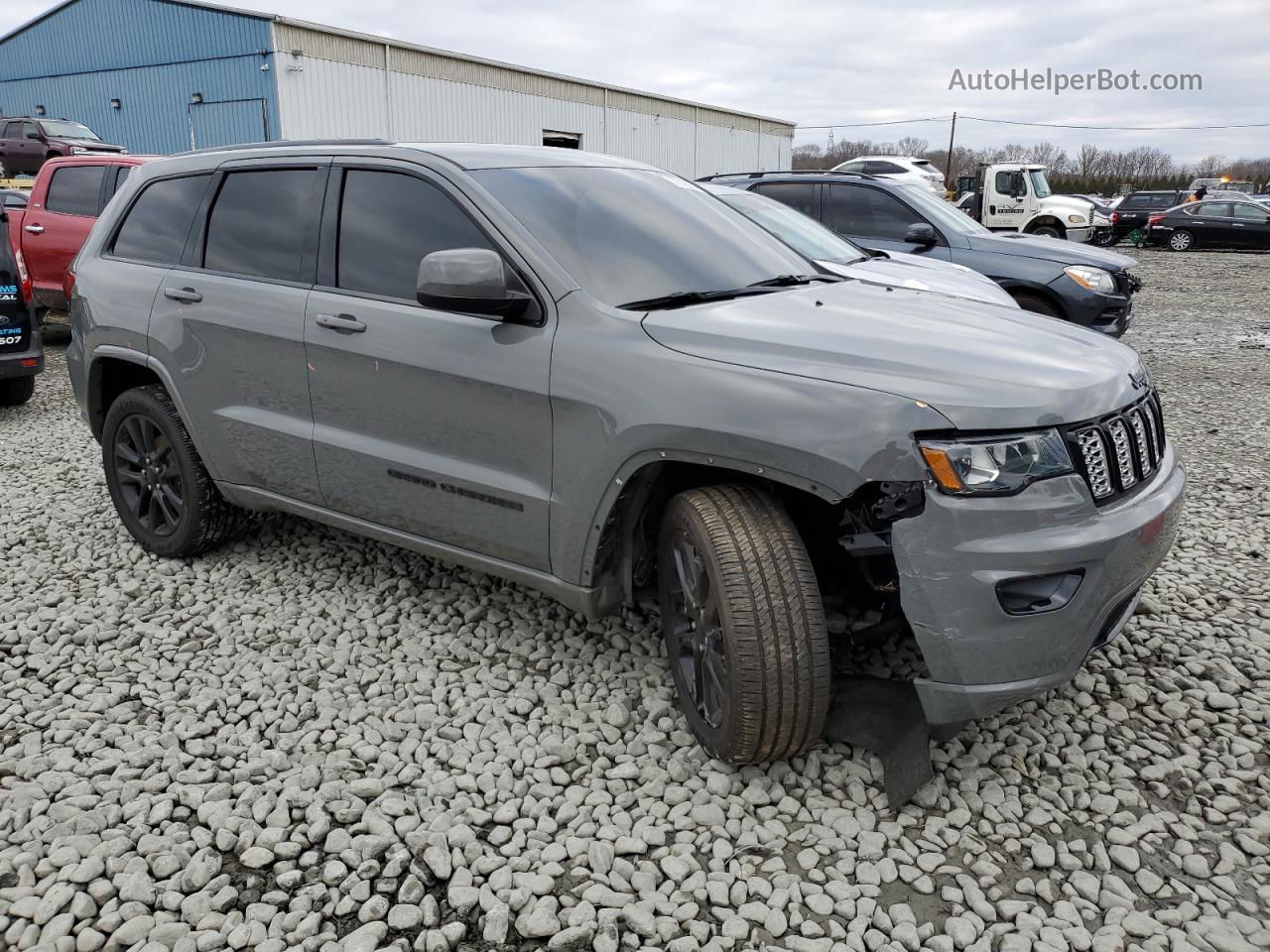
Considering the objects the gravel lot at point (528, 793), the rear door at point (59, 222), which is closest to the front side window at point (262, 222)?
the gravel lot at point (528, 793)

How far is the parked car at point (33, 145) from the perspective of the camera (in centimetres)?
1816

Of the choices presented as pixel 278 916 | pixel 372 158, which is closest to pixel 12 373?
pixel 372 158

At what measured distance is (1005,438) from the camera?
2.36 metres

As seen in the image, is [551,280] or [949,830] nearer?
[949,830]

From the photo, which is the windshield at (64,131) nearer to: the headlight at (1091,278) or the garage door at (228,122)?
the garage door at (228,122)

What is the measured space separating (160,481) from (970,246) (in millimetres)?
6747

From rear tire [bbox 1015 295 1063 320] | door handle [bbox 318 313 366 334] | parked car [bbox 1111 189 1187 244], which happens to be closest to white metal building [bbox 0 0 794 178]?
rear tire [bbox 1015 295 1063 320]

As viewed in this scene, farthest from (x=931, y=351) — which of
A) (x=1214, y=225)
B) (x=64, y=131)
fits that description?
(x=1214, y=225)

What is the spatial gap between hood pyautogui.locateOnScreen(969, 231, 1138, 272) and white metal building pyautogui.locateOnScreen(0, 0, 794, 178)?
1346cm

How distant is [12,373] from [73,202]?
11.3 ft

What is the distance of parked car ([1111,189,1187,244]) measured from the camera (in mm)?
27016

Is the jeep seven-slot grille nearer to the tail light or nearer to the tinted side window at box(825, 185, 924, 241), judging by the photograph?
the tinted side window at box(825, 185, 924, 241)

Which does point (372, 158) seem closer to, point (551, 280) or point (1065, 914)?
point (551, 280)

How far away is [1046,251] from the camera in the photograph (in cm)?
845
